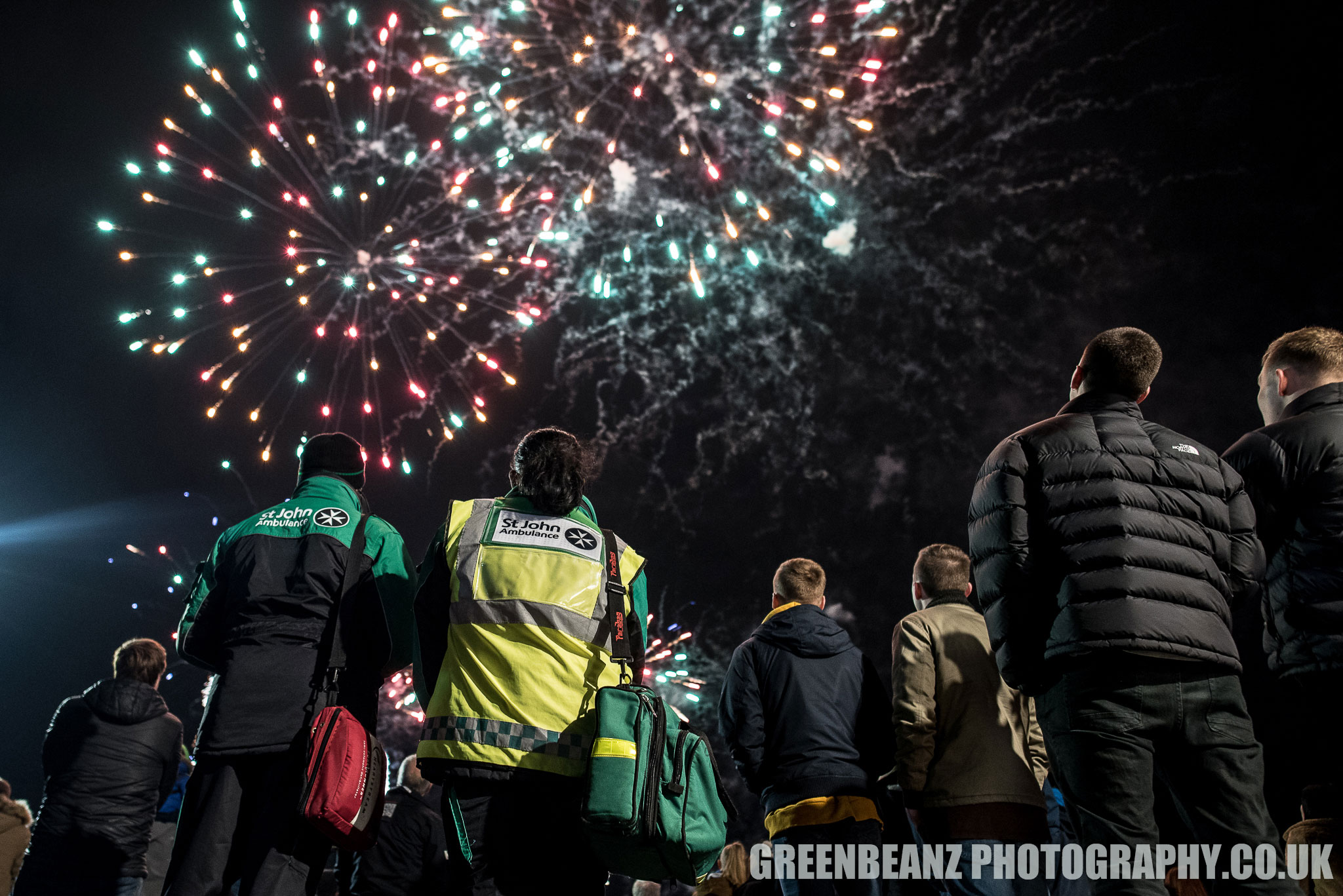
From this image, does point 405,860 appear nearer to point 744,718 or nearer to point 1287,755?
point 744,718

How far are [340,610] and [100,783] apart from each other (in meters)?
3.32

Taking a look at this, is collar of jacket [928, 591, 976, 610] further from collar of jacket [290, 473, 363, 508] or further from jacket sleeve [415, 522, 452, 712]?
collar of jacket [290, 473, 363, 508]

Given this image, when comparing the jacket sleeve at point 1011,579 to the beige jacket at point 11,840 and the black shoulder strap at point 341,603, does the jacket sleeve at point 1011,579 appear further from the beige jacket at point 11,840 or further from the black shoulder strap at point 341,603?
the beige jacket at point 11,840

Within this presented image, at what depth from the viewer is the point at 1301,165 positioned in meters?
21.8

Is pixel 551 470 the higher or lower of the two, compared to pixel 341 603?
higher

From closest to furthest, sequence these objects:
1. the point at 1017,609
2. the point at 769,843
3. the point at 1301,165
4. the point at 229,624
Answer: the point at 1017,609 → the point at 229,624 → the point at 769,843 → the point at 1301,165

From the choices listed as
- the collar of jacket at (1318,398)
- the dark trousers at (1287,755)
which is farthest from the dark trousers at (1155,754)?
the dark trousers at (1287,755)

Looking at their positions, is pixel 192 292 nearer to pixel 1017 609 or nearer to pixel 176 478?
pixel 176 478

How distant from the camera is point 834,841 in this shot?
373cm

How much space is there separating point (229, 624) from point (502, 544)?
132 cm

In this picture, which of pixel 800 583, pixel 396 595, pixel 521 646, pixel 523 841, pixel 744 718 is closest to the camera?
pixel 523 841

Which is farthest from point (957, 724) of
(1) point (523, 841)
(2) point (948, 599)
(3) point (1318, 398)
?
(1) point (523, 841)

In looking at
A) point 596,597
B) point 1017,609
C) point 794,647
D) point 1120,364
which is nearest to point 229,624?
point 596,597

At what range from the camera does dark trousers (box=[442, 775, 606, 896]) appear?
264 centimetres
